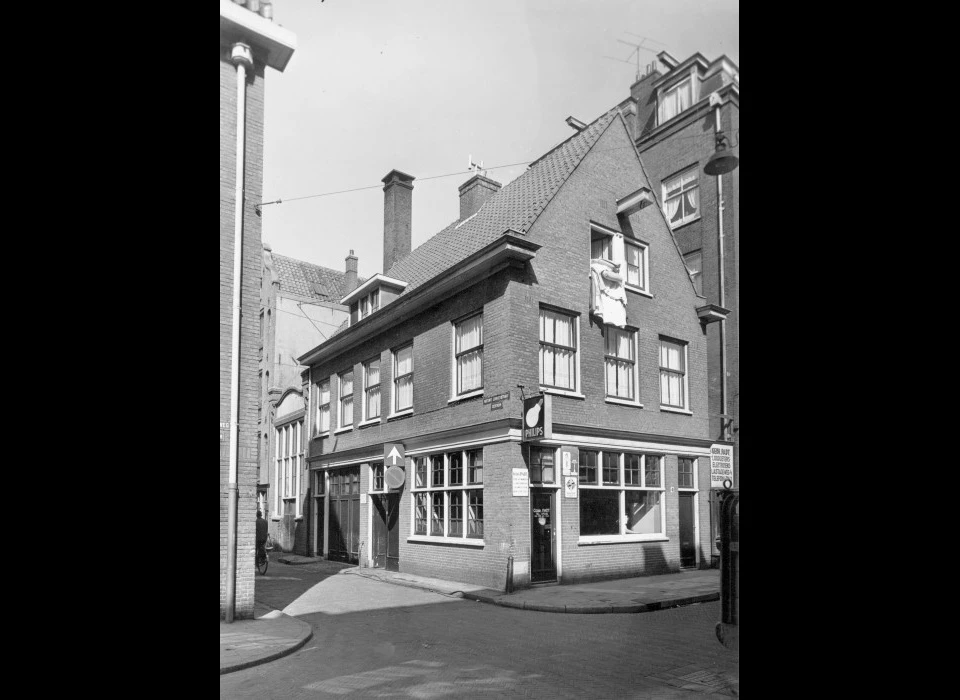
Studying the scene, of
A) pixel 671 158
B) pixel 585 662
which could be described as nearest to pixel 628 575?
pixel 585 662

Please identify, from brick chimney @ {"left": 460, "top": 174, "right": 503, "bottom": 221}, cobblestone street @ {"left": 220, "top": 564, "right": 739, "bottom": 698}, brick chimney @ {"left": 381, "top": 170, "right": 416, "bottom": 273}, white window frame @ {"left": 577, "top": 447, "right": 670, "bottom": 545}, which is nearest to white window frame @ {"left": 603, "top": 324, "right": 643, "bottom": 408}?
white window frame @ {"left": 577, "top": 447, "right": 670, "bottom": 545}

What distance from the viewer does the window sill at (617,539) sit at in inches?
490

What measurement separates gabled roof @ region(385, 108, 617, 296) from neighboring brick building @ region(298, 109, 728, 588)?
60 mm

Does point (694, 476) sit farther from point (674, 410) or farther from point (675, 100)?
point (675, 100)

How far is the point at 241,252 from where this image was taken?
4891mm

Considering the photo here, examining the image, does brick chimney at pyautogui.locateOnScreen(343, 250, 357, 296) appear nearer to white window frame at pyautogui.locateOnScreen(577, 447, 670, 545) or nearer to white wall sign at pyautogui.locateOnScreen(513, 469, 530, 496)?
white wall sign at pyautogui.locateOnScreen(513, 469, 530, 496)

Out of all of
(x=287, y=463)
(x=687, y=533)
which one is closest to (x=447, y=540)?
(x=287, y=463)

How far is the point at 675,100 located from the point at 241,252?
4.18m

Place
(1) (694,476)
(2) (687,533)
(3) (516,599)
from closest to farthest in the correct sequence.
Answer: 1. (3) (516,599)
2. (2) (687,533)
3. (1) (694,476)

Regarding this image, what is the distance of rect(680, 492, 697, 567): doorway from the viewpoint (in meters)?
14.3
